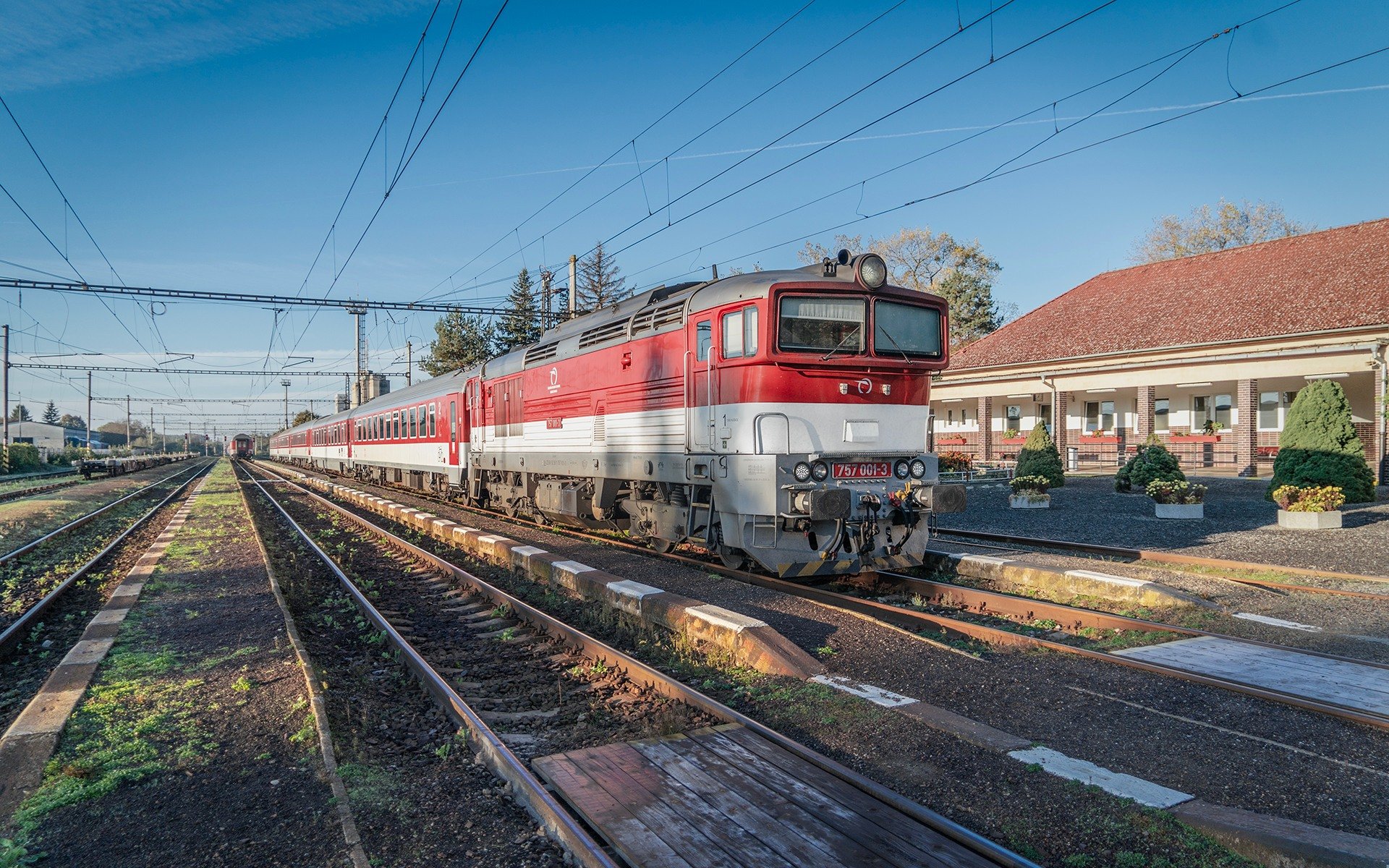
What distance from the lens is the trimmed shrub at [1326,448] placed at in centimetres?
1623

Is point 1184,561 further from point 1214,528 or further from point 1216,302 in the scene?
point 1216,302

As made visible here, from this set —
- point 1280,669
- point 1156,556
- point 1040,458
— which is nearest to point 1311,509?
point 1156,556

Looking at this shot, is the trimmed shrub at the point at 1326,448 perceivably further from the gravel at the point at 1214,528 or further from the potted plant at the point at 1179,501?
the potted plant at the point at 1179,501

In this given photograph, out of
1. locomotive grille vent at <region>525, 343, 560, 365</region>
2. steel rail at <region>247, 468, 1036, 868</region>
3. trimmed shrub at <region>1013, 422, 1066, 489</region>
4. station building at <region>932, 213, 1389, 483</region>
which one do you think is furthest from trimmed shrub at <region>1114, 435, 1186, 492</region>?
steel rail at <region>247, 468, 1036, 868</region>

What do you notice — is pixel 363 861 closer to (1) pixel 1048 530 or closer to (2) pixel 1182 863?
(2) pixel 1182 863

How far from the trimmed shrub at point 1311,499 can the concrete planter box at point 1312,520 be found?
0.21 feet

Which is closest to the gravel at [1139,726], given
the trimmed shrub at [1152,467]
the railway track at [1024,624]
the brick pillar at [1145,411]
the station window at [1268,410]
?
the railway track at [1024,624]

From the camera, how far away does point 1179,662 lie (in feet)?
21.6

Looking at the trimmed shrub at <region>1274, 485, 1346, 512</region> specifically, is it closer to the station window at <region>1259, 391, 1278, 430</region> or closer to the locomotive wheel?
the locomotive wheel

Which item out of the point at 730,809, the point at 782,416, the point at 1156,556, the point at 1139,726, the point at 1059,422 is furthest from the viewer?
the point at 1059,422

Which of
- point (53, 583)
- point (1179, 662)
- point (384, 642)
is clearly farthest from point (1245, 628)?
point (53, 583)

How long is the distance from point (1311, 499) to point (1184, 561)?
471 cm

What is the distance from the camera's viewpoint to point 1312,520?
13758 mm

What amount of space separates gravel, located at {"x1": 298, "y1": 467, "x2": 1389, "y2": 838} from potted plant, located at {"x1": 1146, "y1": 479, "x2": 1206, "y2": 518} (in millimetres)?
10937
